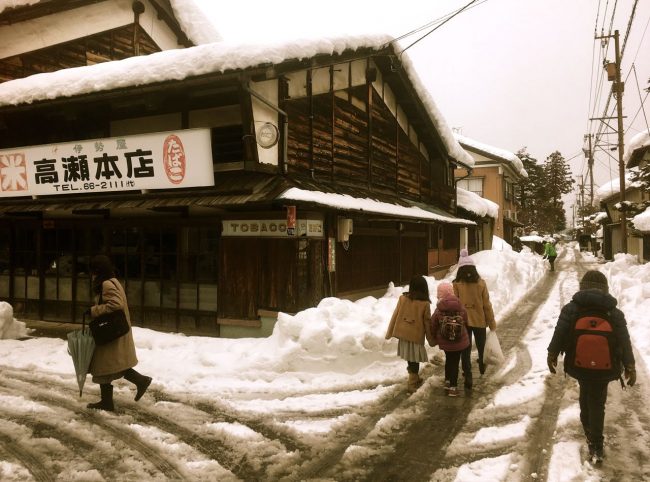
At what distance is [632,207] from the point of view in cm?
2062

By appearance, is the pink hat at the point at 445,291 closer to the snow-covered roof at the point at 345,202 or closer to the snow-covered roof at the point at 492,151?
the snow-covered roof at the point at 345,202

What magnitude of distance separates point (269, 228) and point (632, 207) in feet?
59.6

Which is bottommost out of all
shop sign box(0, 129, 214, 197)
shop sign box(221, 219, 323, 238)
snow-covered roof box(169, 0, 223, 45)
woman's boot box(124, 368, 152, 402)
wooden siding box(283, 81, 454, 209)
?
woman's boot box(124, 368, 152, 402)

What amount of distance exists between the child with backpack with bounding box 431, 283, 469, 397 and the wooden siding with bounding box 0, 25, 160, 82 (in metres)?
13.3

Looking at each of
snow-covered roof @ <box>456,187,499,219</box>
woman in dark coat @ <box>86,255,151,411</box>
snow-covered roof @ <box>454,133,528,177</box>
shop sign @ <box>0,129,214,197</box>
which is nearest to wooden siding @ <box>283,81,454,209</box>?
shop sign @ <box>0,129,214,197</box>

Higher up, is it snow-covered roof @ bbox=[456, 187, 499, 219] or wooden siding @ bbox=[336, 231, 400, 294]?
snow-covered roof @ bbox=[456, 187, 499, 219]

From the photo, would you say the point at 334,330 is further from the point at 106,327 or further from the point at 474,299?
the point at 106,327

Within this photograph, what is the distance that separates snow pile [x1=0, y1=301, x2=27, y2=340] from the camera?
33.8 ft

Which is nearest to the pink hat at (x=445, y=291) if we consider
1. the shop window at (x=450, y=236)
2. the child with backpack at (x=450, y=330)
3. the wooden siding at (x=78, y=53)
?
the child with backpack at (x=450, y=330)

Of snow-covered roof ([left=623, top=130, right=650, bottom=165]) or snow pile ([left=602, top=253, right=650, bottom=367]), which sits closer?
snow pile ([left=602, top=253, right=650, bottom=367])

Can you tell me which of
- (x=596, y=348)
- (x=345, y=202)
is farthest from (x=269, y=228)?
(x=596, y=348)

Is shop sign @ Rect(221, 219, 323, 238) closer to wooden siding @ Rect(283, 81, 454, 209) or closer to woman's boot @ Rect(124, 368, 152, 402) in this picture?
wooden siding @ Rect(283, 81, 454, 209)

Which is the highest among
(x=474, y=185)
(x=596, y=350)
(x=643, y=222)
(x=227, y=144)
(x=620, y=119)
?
(x=620, y=119)

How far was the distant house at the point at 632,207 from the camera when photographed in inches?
798
